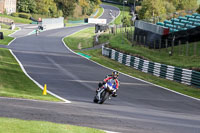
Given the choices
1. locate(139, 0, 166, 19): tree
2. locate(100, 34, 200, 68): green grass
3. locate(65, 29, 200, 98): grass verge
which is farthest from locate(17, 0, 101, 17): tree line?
locate(65, 29, 200, 98): grass verge

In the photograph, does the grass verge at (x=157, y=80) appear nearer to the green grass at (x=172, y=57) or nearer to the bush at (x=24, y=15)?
the green grass at (x=172, y=57)

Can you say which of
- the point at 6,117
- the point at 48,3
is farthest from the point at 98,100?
the point at 48,3

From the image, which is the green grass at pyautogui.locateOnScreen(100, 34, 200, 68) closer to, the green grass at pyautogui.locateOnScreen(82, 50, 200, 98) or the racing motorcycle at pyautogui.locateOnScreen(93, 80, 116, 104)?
the green grass at pyautogui.locateOnScreen(82, 50, 200, 98)

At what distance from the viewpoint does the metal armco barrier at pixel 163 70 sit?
106ft

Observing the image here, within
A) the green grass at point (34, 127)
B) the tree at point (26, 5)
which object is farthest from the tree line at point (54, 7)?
the green grass at point (34, 127)

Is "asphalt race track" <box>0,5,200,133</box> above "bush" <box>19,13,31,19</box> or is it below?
below

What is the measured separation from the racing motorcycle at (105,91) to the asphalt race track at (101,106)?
1.36ft

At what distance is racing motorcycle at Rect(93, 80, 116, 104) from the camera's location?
64.9 ft

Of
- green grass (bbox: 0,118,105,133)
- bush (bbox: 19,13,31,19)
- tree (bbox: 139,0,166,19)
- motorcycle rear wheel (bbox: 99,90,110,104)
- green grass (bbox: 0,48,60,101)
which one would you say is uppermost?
tree (bbox: 139,0,166,19)

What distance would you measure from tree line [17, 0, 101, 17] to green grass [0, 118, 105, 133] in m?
118

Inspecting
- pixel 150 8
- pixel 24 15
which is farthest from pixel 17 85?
pixel 24 15

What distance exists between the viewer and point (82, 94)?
24.6 meters

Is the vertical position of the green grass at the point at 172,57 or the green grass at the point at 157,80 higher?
the green grass at the point at 172,57

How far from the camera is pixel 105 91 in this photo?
20.0 m
